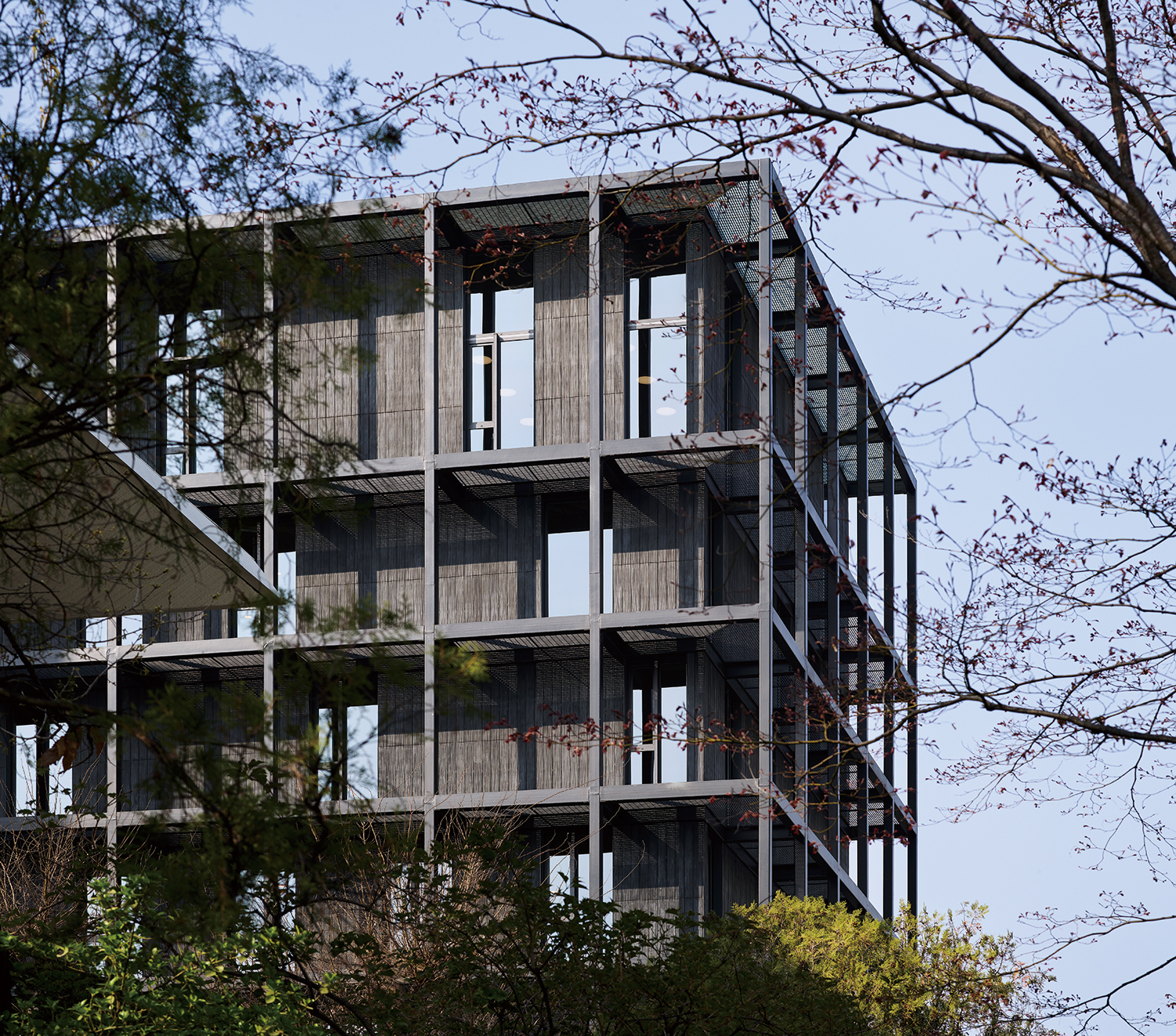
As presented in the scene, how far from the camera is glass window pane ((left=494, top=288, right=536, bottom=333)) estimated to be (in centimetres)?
2867

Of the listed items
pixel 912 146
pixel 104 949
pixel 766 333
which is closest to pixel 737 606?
pixel 766 333

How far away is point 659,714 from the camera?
26141 mm

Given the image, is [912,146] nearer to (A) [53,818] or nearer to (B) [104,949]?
(B) [104,949]

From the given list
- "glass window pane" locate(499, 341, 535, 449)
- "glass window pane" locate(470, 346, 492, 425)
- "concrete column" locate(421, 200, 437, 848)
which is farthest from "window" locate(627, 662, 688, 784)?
"glass window pane" locate(470, 346, 492, 425)

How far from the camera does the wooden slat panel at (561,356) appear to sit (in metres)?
27.6

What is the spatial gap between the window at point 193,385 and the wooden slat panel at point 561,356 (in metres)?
21.0

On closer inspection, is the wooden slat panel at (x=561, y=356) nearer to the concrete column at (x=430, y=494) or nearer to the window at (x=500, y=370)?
the window at (x=500, y=370)

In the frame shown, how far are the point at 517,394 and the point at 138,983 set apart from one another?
19.1 m

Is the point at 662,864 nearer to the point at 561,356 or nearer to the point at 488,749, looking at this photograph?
the point at 488,749

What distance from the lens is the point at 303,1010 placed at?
10.5 m

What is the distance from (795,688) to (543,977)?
16.2 meters

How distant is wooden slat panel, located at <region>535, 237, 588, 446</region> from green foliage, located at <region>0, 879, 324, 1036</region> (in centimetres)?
1747

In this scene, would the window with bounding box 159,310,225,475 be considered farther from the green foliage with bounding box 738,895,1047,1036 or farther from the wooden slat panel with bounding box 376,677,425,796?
the wooden slat panel with bounding box 376,677,425,796

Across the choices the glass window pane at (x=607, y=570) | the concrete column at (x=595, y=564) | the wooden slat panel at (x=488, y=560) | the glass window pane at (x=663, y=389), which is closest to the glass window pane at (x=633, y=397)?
the glass window pane at (x=663, y=389)
